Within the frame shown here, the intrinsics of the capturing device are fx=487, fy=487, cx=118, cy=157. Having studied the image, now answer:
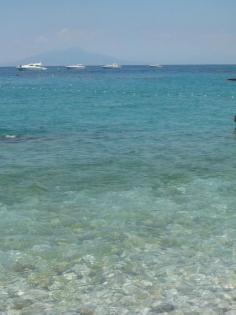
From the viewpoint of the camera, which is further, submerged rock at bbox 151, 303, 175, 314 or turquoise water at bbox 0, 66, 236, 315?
turquoise water at bbox 0, 66, 236, 315

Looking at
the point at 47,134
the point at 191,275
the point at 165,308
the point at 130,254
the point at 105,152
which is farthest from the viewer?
the point at 47,134

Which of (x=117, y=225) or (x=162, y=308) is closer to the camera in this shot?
(x=162, y=308)

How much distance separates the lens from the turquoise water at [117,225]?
10.1m

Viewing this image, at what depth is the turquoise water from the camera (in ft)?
33.1

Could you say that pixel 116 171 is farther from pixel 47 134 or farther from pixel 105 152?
pixel 47 134

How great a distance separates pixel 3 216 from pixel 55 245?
126 inches

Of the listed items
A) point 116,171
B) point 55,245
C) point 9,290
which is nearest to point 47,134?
point 116,171

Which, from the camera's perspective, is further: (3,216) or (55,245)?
(3,216)

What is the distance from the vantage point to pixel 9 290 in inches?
407

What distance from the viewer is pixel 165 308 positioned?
31.4ft

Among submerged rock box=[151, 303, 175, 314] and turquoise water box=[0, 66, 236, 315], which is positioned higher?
turquoise water box=[0, 66, 236, 315]

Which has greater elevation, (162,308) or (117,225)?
(117,225)

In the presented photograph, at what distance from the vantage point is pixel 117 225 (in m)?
14.4

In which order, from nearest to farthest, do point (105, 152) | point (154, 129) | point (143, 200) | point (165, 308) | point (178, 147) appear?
1. point (165, 308)
2. point (143, 200)
3. point (105, 152)
4. point (178, 147)
5. point (154, 129)
